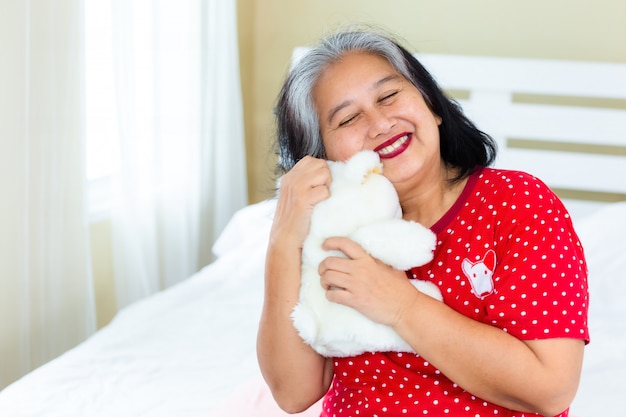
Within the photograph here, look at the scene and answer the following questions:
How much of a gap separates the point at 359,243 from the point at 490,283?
0.18m

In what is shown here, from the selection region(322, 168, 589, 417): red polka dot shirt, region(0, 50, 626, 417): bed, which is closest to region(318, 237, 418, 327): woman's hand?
region(322, 168, 589, 417): red polka dot shirt

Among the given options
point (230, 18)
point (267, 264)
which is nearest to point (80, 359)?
point (267, 264)

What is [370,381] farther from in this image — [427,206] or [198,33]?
Result: [198,33]

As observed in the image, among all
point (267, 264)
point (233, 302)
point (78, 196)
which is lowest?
point (233, 302)

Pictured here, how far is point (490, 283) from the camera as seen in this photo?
1.14 m

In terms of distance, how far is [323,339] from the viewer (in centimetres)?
115

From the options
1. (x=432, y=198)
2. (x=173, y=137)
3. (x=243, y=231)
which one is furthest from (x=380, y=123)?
(x=173, y=137)

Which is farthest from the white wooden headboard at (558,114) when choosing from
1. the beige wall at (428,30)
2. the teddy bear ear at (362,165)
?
the teddy bear ear at (362,165)

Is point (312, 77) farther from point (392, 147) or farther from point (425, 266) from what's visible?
point (425, 266)

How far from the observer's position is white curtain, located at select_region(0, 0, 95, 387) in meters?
2.01

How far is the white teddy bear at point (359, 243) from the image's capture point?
1.12 meters

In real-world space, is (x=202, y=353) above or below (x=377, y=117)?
below

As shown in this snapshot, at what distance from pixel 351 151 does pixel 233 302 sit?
1.04m

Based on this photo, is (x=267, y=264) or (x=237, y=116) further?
(x=237, y=116)
